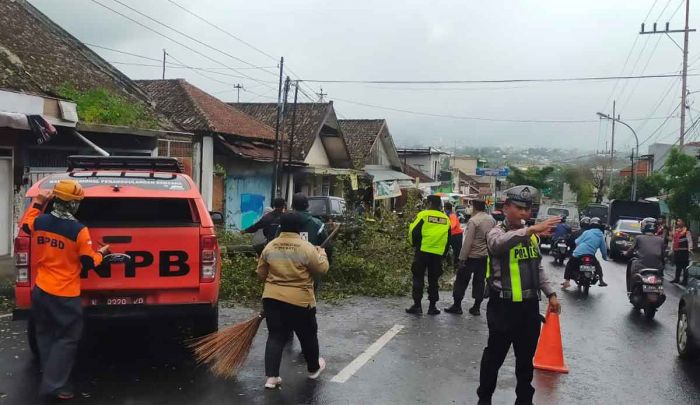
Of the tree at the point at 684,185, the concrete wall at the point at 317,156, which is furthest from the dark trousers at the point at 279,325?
the concrete wall at the point at 317,156

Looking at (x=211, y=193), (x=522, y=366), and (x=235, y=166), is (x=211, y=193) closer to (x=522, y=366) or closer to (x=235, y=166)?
(x=235, y=166)

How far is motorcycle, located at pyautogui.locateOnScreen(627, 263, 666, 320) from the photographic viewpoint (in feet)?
33.0

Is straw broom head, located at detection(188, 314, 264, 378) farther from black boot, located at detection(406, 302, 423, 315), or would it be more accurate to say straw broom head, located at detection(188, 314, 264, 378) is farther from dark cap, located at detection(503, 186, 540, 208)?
black boot, located at detection(406, 302, 423, 315)

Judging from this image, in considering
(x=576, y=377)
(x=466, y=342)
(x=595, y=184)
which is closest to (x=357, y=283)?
(x=466, y=342)

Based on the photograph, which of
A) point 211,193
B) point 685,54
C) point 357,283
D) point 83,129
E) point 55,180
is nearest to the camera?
point 55,180

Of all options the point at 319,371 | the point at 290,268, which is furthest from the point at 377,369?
the point at 290,268

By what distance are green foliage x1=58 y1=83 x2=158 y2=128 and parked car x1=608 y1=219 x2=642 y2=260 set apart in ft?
53.8

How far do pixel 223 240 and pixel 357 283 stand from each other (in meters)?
4.64

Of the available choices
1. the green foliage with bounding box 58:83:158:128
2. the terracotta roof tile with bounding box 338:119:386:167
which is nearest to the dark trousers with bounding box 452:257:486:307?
the green foliage with bounding box 58:83:158:128

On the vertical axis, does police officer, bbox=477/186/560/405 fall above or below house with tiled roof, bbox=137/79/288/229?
below

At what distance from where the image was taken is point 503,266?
5.14m

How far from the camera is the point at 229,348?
20.0 feet

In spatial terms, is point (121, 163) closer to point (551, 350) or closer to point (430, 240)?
point (430, 240)

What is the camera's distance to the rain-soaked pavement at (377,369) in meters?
5.64
